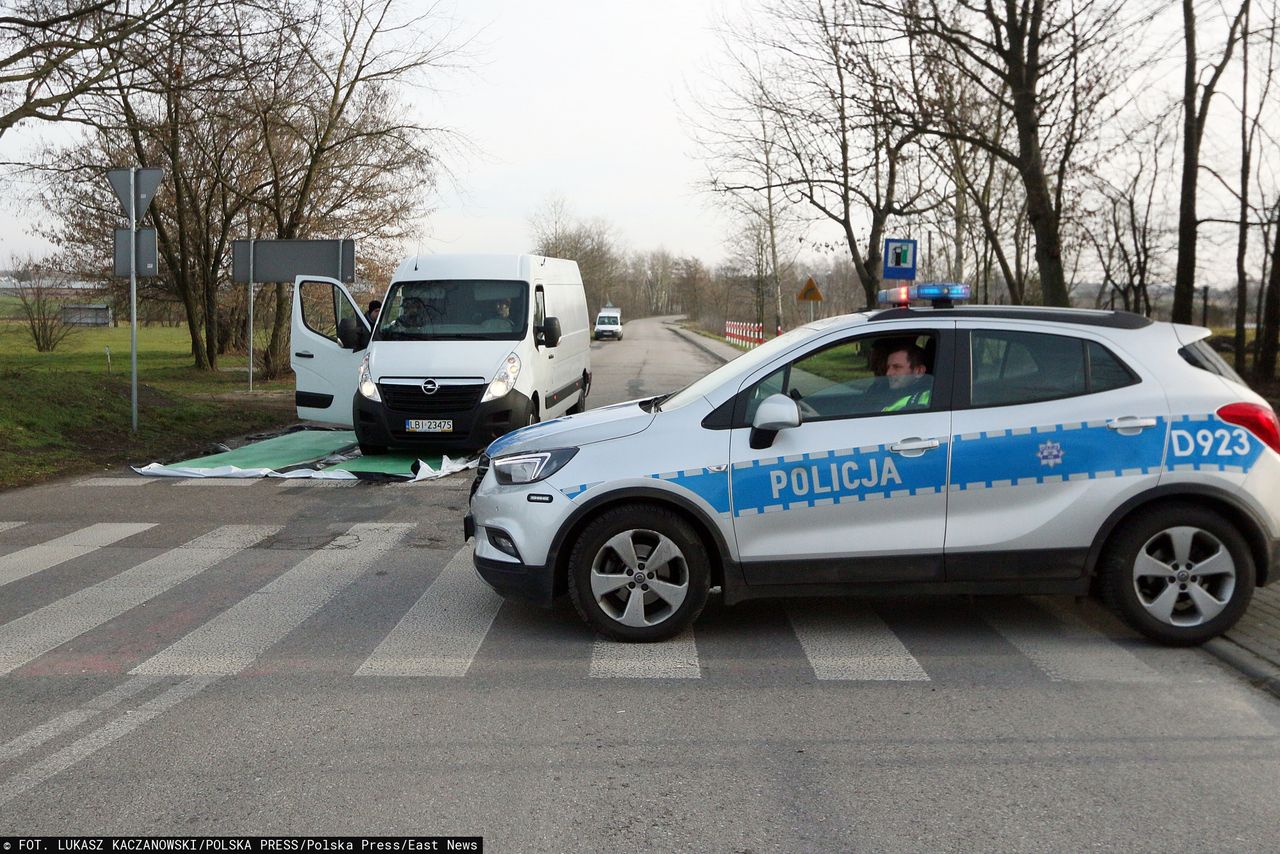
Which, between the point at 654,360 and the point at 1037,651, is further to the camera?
the point at 654,360

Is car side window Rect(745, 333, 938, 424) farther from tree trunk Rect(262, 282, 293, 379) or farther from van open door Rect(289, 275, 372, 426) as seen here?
tree trunk Rect(262, 282, 293, 379)

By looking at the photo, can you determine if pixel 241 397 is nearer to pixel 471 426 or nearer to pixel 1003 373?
pixel 471 426

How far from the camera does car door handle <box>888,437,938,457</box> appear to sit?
575 centimetres

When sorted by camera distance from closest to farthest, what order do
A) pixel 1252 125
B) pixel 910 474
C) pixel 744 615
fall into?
1. pixel 910 474
2. pixel 744 615
3. pixel 1252 125

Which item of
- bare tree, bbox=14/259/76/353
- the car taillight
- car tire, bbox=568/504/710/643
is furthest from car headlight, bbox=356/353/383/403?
bare tree, bbox=14/259/76/353

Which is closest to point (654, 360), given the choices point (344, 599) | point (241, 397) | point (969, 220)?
point (969, 220)

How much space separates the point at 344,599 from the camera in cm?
695

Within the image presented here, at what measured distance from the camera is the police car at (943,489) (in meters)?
5.75

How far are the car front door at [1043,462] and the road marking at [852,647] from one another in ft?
1.72

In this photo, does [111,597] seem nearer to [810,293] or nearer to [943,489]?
[943,489]

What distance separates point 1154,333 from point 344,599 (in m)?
4.75

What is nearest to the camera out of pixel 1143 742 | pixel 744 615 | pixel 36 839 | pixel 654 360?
pixel 36 839

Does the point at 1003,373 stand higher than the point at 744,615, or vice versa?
the point at 1003,373

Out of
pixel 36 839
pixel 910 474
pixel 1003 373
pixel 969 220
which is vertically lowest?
A: pixel 36 839
